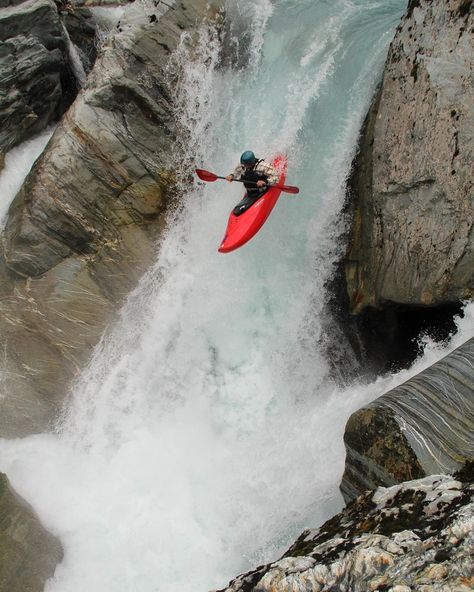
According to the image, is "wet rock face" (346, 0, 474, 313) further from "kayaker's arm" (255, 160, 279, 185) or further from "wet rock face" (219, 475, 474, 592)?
"wet rock face" (219, 475, 474, 592)

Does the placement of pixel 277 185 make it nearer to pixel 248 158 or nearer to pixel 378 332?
pixel 248 158

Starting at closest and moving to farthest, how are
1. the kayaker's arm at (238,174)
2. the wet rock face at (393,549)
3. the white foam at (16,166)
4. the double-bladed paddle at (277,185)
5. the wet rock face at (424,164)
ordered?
the wet rock face at (393,549) → the wet rock face at (424,164) → the double-bladed paddle at (277,185) → the kayaker's arm at (238,174) → the white foam at (16,166)

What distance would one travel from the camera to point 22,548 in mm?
7289

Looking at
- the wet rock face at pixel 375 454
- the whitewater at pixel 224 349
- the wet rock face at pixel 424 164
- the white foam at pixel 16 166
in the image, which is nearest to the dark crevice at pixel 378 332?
the whitewater at pixel 224 349

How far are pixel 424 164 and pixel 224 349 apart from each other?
4231 millimetres

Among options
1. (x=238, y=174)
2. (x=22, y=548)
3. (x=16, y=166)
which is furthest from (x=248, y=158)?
(x=22, y=548)

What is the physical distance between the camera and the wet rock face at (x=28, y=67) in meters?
9.49

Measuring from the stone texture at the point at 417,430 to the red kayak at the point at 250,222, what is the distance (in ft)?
11.4

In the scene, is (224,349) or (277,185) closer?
(277,185)

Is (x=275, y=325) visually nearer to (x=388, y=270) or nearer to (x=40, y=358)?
(x=388, y=270)

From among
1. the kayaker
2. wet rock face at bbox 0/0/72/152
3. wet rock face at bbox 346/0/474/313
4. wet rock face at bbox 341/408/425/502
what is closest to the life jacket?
the kayaker

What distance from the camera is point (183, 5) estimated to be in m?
9.29

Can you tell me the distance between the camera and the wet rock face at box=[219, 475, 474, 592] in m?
3.42

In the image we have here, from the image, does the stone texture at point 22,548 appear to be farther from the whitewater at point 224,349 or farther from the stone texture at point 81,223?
the stone texture at point 81,223
